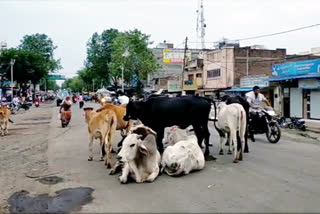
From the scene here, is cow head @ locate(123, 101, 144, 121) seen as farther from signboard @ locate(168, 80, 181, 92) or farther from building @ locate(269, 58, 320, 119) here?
signboard @ locate(168, 80, 181, 92)

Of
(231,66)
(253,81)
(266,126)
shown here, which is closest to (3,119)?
(266,126)

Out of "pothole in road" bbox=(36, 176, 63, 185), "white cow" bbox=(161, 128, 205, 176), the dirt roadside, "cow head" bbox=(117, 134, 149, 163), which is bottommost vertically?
the dirt roadside

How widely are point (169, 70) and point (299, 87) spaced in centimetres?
4848

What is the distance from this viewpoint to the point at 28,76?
63.8 m

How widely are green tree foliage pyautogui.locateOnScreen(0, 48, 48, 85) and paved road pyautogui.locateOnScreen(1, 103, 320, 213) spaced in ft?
Result: 175

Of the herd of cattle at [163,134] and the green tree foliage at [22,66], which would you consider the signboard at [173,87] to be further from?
the herd of cattle at [163,134]

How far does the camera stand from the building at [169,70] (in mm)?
50688

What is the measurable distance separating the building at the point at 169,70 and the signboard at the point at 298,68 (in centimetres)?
2230

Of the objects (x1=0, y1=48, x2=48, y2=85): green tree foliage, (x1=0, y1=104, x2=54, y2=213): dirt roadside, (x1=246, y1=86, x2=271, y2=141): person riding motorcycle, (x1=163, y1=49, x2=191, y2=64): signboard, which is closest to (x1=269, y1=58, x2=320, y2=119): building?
(x1=246, y1=86, x2=271, y2=141): person riding motorcycle

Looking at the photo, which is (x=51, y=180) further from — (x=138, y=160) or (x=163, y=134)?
(x=163, y=134)

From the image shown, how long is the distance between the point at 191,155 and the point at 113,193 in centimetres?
210

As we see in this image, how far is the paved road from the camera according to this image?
20.0 feet

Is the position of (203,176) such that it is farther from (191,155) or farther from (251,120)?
(251,120)

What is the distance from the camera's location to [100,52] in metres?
78.3
